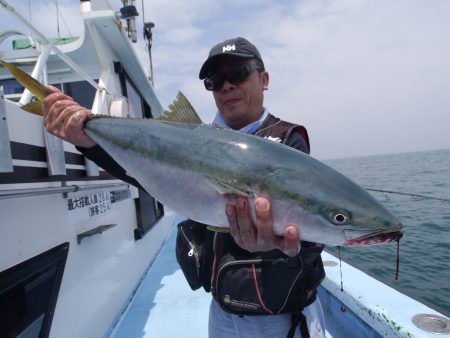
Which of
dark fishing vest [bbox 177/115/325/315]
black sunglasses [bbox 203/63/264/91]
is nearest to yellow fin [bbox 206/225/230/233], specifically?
dark fishing vest [bbox 177/115/325/315]

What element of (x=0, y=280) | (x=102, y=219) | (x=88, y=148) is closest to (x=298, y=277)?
(x=88, y=148)

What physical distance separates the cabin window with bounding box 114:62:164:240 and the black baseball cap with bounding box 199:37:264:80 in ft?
11.9

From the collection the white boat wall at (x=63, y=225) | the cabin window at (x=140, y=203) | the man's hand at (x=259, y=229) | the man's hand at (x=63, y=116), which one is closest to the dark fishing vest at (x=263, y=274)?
the man's hand at (x=259, y=229)

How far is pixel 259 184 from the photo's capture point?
1.78 metres

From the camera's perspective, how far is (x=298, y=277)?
2.06 m

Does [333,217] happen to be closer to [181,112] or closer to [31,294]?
[181,112]

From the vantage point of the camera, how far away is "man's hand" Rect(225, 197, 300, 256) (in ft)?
5.57

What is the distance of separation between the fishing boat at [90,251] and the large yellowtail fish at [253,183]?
0.96m

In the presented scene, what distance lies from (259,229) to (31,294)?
2046 mm

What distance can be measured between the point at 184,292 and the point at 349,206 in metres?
4.33

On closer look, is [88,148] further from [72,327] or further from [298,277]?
[72,327]

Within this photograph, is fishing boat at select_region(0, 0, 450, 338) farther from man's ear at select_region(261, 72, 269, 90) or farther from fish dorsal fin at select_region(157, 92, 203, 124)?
man's ear at select_region(261, 72, 269, 90)

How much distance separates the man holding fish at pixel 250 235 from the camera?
1799 millimetres

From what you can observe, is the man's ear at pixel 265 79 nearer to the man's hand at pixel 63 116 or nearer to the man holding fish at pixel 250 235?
the man holding fish at pixel 250 235
